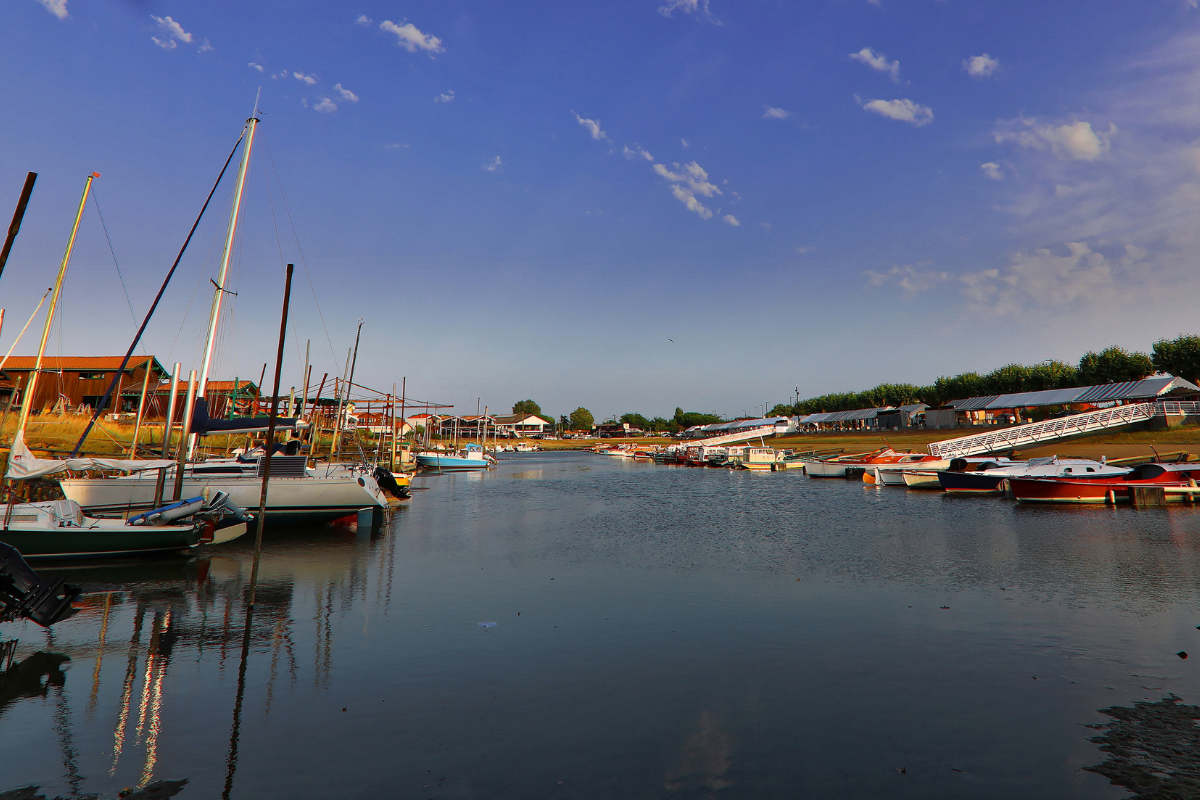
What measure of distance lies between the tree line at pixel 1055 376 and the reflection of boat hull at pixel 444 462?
91.7m

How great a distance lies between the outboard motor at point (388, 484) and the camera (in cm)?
3753

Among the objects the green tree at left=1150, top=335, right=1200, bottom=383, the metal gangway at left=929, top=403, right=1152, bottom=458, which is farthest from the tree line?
the metal gangway at left=929, top=403, right=1152, bottom=458

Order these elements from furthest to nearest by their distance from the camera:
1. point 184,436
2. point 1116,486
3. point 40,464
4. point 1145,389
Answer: point 1145,389 < point 1116,486 < point 184,436 < point 40,464

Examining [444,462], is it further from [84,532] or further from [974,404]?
[974,404]

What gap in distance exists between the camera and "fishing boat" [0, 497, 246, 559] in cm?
1728

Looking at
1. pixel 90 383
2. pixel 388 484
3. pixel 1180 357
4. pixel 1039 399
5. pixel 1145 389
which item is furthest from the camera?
pixel 1039 399

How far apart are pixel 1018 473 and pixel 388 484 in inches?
1520

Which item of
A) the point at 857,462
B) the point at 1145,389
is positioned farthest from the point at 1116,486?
the point at 1145,389

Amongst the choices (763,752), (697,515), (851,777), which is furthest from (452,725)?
(697,515)

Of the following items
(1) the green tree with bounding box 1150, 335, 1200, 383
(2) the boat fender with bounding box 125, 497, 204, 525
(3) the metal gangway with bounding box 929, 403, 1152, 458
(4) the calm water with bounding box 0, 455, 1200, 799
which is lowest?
(4) the calm water with bounding box 0, 455, 1200, 799

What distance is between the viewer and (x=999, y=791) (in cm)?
680

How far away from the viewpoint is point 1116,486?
32.9 metres

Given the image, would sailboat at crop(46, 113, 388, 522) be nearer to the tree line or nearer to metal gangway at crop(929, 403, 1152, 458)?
metal gangway at crop(929, 403, 1152, 458)

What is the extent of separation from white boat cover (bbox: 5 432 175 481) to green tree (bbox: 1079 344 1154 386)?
4328 inches
